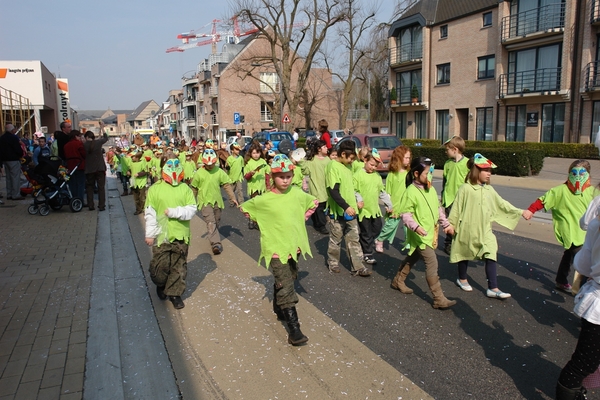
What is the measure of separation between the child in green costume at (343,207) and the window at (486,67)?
81.3 feet

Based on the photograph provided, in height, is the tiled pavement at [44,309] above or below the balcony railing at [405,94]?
below

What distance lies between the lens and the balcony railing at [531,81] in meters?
24.7

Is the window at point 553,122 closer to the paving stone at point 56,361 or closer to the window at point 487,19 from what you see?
the window at point 487,19

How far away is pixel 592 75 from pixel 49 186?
901 inches

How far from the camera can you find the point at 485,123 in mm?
28984

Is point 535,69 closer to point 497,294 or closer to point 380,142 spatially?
point 380,142

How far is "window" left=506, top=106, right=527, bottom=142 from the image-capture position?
2672 cm

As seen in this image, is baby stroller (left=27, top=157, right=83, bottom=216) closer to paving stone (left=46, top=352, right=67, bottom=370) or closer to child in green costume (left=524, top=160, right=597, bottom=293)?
paving stone (left=46, top=352, right=67, bottom=370)

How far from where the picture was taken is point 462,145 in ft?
23.7

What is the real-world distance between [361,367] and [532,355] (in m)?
1.46

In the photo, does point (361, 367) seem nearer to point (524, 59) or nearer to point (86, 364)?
point (86, 364)

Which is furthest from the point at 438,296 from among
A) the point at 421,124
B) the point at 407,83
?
the point at 407,83

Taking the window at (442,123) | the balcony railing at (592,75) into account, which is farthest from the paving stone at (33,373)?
the window at (442,123)

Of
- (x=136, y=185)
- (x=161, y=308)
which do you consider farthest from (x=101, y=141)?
(x=161, y=308)
